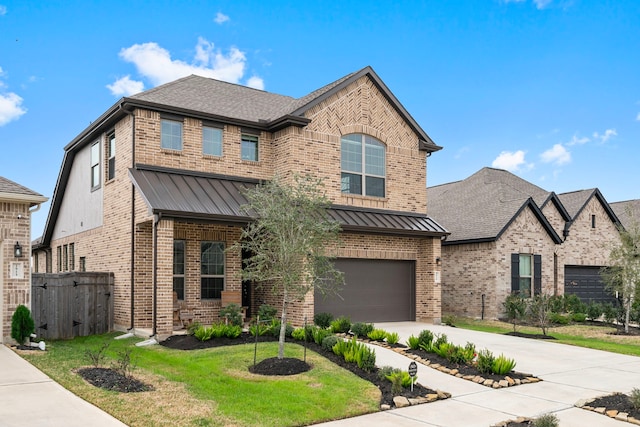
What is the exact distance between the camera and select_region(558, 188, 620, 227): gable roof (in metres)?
29.9

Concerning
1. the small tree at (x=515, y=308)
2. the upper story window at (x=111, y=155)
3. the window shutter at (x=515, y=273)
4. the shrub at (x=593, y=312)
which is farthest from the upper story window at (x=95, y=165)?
the shrub at (x=593, y=312)

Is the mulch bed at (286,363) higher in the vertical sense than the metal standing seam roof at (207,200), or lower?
lower

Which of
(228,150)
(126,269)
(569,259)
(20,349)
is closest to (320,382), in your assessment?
(20,349)

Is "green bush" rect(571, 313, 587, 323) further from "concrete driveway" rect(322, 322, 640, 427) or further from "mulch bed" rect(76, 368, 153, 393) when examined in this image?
"mulch bed" rect(76, 368, 153, 393)

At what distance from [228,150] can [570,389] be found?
12.5 m

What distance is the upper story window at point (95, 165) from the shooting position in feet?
69.2

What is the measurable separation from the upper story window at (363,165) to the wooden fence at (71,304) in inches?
342

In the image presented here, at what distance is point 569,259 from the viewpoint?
29047mm

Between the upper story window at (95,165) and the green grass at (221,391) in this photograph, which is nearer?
the green grass at (221,391)

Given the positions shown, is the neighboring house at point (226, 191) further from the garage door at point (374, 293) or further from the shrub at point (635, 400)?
the shrub at point (635, 400)

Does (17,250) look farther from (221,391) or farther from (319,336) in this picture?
(221,391)

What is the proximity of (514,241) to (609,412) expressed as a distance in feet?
55.3

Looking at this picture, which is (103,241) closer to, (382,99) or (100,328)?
(100,328)

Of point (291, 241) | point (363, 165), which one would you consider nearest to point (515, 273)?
point (363, 165)
